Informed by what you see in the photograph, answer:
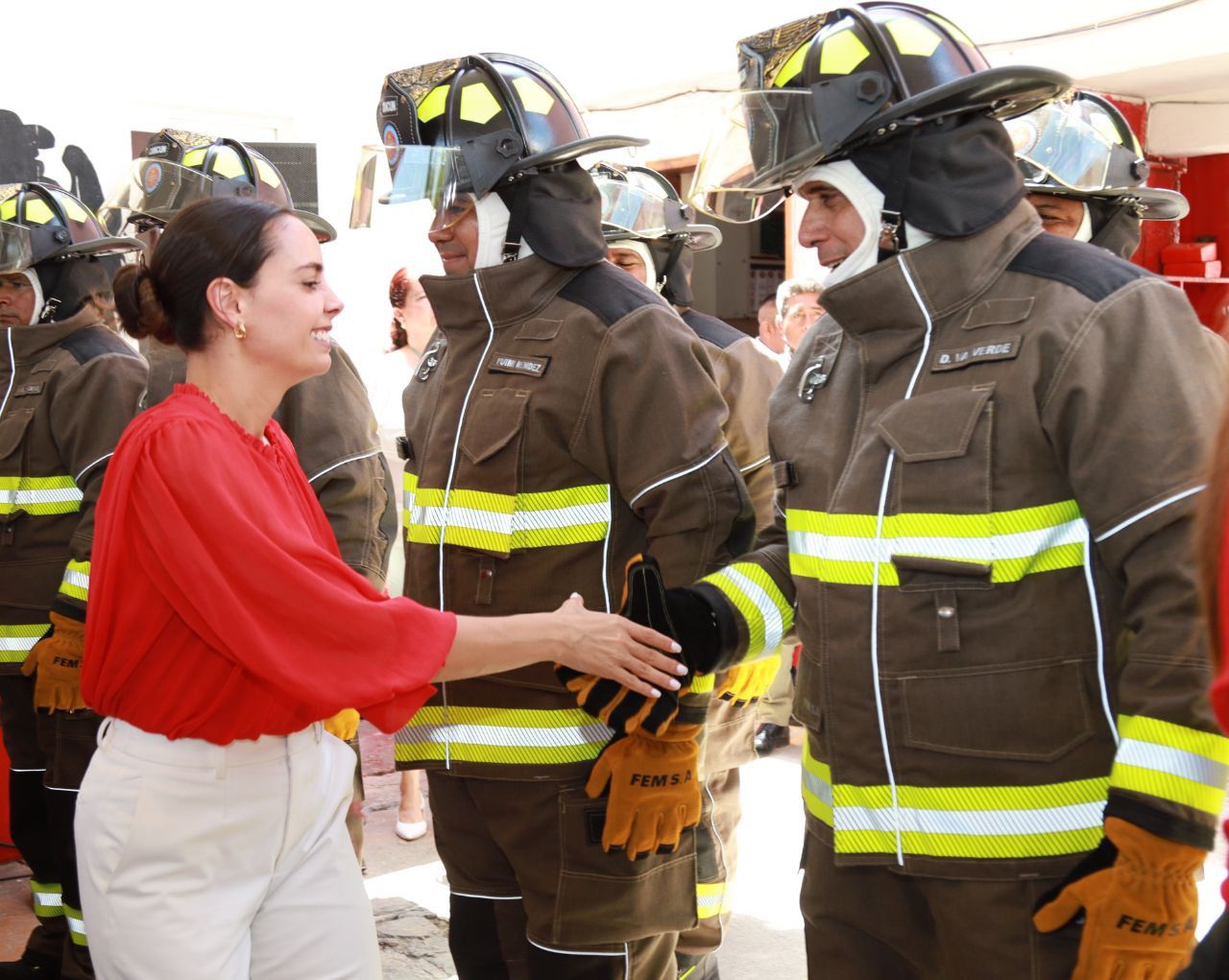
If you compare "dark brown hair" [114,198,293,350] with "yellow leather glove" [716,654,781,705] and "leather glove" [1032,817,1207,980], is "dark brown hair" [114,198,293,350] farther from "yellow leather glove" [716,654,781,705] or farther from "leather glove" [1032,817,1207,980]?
"leather glove" [1032,817,1207,980]

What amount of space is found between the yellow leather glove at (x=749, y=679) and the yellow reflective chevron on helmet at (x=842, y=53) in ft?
4.22

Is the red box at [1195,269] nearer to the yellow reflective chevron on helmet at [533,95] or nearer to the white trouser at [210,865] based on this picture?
the yellow reflective chevron on helmet at [533,95]

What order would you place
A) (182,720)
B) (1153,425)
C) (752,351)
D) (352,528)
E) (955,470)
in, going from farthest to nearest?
(752,351) → (352,528) → (182,720) → (955,470) → (1153,425)

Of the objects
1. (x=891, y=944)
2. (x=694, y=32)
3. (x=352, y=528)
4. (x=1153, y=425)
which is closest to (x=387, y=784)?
(x=352, y=528)

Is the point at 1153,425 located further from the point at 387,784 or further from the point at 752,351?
the point at 387,784

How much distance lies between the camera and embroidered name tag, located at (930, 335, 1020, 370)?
1.99 m

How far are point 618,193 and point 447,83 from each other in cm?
170

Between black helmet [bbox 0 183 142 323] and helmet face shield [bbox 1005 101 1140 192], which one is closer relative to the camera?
helmet face shield [bbox 1005 101 1140 192]

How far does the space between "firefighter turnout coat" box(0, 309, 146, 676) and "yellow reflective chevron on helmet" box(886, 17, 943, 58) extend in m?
2.55

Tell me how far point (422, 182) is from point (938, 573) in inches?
60.0

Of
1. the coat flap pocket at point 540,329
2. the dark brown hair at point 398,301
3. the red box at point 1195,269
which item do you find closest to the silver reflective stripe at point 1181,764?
the coat flap pocket at point 540,329

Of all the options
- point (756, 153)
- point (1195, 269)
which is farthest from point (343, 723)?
point (1195, 269)

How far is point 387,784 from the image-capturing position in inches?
237

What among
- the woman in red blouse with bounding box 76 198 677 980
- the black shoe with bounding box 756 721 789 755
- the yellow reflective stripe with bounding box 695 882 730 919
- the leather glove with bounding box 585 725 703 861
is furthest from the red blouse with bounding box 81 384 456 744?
the black shoe with bounding box 756 721 789 755
